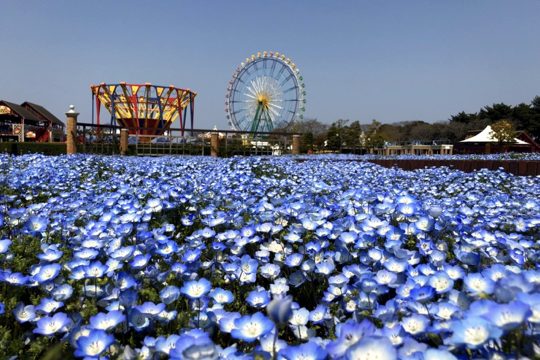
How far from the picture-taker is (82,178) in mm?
6020

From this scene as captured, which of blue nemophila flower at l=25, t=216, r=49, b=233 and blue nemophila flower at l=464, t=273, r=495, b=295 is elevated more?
blue nemophila flower at l=464, t=273, r=495, b=295

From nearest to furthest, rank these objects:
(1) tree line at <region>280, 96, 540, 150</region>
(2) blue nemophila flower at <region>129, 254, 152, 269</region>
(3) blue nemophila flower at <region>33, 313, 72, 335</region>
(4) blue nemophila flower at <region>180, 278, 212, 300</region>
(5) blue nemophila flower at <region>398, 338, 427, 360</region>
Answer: (5) blue nemophila flower at <region>398, 338, 427, 360</region>
(3) blue nemophila flower at <region>33, 313, 72, 335</region>
(4) blue nemophila flower at <region>180, 278, 212, 300</region>
(2) blue nemophila flower at <region>129, 254, 152, 269</region>
(1) tree line at <region>280, 96, 540, 150</region>

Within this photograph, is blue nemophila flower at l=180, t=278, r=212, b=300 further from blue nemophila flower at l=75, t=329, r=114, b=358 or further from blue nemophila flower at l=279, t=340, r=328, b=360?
blue nemophila flower at l=279, t=340, r=328, b=360

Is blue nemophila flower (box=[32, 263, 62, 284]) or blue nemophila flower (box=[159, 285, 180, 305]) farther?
blue nemophila flower (box=[32, 263, 62, 284])

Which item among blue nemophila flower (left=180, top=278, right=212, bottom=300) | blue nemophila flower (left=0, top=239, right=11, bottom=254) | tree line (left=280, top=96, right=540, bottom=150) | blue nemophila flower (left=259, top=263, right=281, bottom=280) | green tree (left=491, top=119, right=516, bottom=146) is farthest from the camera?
tree line (left=280, top=96, right=540, bottom=150)

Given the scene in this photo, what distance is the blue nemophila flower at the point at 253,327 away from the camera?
110 cm

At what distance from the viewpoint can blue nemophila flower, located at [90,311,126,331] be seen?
1.29 metres

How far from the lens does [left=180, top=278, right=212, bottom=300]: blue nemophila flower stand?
150 centimetres

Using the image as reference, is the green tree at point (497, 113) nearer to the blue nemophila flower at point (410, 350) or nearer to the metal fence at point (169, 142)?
→ the metal fence at point (169, 142)

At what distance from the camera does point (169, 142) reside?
18312 mm

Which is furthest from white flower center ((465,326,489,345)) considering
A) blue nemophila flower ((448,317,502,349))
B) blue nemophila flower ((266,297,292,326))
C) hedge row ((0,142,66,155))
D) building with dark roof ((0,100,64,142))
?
building with dark roof ((0,100,64,142))

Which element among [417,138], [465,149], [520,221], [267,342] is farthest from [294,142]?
[417,138]

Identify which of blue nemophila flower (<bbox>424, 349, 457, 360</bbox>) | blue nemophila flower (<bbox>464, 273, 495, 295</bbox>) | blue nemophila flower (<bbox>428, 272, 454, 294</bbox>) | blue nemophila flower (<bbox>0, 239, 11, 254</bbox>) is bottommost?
blue nemophila flower (<bbox>0, 239, 11, 254</bbox>)

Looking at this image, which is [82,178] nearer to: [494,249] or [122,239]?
[122,239]
